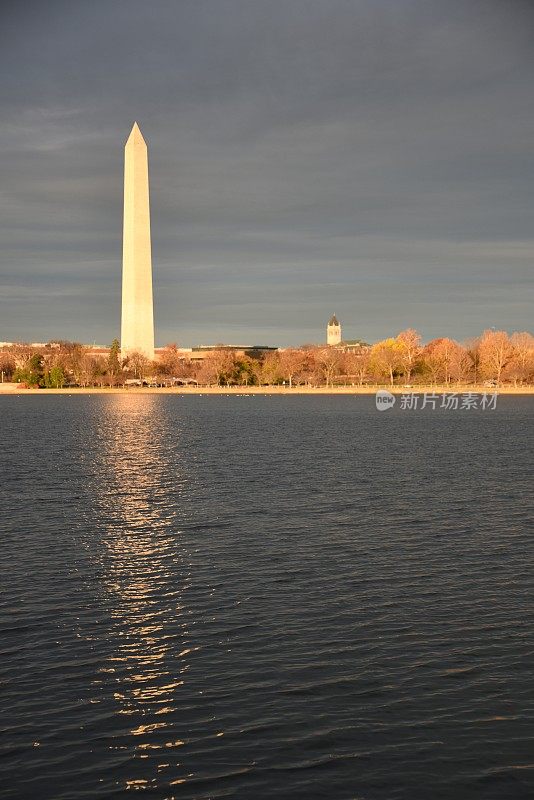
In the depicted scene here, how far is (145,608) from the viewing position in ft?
62.5

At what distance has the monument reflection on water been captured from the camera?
1309 centimetres

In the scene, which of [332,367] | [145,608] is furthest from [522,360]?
[145,608]

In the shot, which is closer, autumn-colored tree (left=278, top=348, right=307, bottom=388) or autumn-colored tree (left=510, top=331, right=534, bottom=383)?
autumn-colored tree (left=510, top=331, right=534, bottom=383)

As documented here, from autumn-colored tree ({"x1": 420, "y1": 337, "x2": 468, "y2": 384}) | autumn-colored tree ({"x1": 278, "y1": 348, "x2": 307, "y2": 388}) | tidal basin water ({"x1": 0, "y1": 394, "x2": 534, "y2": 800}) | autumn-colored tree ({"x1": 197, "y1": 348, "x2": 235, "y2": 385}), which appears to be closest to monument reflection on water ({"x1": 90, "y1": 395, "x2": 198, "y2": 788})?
tidal basin water ({"x1": 0, "y1": 394, "x2": 534, "y2": 800})

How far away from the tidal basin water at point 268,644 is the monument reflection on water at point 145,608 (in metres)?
0.06

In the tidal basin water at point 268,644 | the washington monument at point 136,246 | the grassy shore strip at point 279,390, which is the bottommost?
the tidal basin water at point 268,644

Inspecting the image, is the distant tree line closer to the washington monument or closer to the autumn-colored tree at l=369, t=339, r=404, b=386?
the autumn-colored tree at l=369, t=339, r=404, b=386

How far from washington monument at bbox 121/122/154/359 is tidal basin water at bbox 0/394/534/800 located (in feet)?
345

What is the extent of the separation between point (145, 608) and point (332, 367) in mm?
170959

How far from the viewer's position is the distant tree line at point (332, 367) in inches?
6747

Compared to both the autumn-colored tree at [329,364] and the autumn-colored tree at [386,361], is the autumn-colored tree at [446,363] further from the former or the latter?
the autumn-colored tree at [329,364]

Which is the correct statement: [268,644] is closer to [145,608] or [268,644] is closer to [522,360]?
[145,608]

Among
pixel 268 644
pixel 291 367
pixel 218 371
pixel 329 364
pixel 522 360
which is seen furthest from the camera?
pixel 218 371

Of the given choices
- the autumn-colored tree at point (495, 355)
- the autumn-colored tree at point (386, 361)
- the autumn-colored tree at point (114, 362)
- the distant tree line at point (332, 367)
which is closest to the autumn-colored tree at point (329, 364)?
the distant tree line at point (332, 367)
